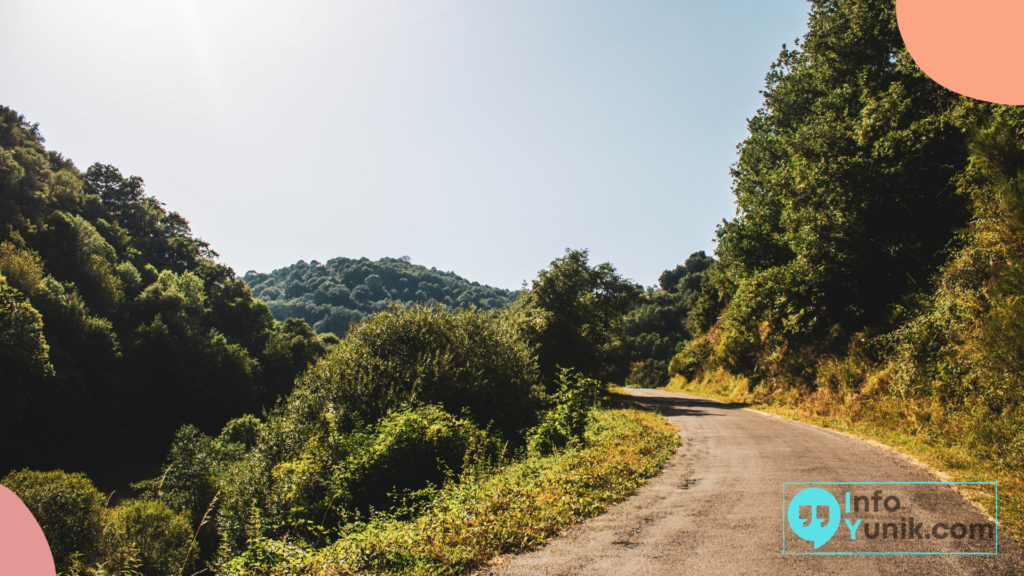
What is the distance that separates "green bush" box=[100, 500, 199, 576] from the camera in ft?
70.1

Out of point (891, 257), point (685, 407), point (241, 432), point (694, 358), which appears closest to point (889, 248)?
point (891, 257)

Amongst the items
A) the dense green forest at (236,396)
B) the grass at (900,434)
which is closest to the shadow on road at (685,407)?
the grass at (900,434)

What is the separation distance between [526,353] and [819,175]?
Result: 1369 cm

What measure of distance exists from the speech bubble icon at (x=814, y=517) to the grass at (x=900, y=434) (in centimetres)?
164

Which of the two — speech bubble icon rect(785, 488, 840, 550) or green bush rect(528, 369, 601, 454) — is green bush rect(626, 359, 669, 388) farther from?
speech bubble icon rect(785, 488, 840, 550)

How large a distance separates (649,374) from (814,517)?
74910mm

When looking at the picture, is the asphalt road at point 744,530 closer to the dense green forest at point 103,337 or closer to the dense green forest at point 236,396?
the dense green forest at point 236,396

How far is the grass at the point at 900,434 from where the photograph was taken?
6.08m

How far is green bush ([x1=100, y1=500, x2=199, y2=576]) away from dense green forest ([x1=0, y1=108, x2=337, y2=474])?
522 inches

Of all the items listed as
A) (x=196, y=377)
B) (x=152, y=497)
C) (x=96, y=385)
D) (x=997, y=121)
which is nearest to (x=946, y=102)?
(x=997, y=121)

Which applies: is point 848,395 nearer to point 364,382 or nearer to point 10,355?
point 364,382

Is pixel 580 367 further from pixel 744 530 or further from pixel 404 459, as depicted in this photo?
pixel 744 530

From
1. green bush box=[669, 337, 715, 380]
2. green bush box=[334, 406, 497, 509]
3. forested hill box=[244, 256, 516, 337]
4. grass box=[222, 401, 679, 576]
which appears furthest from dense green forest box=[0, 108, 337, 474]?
forested hill box=[244, 256, 516, 337]

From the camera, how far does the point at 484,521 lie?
6547mm
